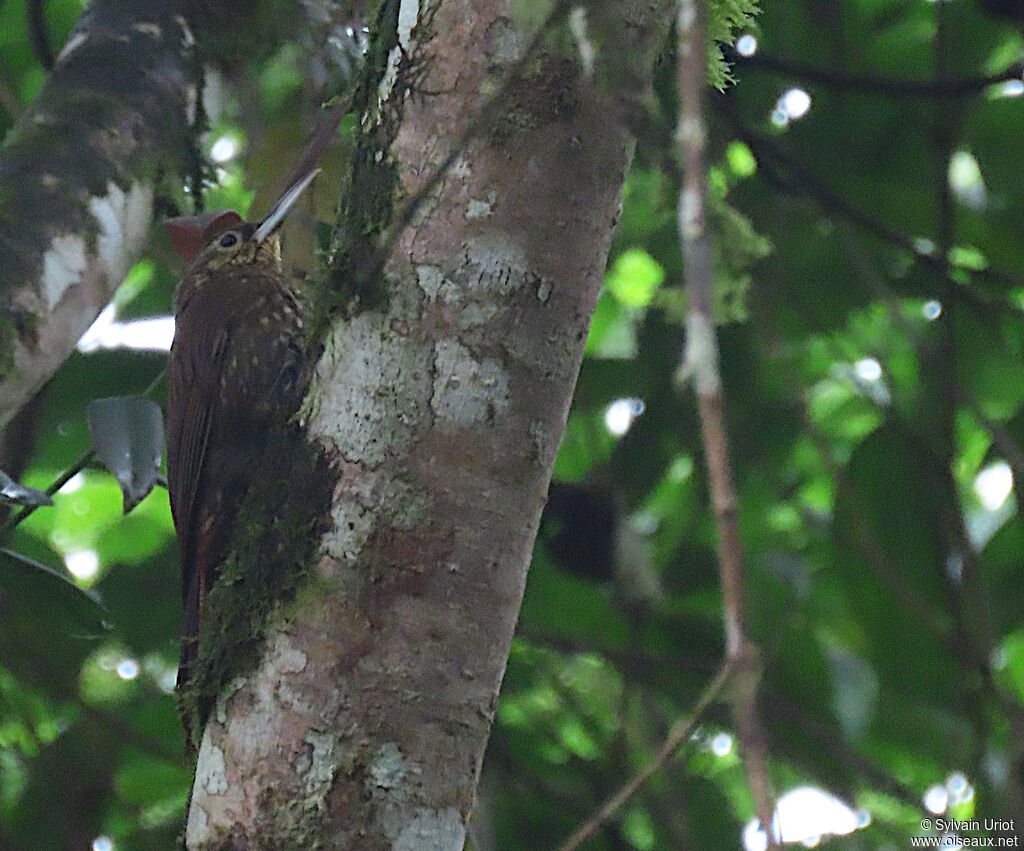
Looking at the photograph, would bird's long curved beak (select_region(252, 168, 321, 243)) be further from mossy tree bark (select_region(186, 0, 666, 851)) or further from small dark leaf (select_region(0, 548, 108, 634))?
mossy tree bark (select_region(186, 0, 666, 851))

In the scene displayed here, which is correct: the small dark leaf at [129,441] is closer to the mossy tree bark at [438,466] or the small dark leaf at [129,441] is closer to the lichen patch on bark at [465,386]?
the mossy tree bark at [438,466]

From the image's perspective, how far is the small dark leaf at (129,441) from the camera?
1.83 meters

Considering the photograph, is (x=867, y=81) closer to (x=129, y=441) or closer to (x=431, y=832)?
(x=129, y=441)

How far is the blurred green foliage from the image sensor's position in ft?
9.14

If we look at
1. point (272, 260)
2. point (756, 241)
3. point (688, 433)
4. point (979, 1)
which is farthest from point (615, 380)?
point (756, 241)

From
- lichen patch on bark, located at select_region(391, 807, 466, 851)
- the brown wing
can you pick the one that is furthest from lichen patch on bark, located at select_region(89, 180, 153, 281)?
lichen patch on bark, located at select_region(391, 807, 466, 851)

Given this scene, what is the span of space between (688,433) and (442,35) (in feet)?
6.30

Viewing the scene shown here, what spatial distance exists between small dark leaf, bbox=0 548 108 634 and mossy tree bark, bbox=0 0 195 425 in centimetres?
22

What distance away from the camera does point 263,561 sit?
137 centimetres

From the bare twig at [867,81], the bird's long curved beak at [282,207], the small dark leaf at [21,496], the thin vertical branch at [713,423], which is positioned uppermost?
the bare twig at [867,81]

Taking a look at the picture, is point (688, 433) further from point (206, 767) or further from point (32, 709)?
point (206, 767)

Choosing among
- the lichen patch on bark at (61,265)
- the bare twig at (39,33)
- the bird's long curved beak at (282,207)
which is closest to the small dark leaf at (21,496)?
the lichen patch on bark at (61,265)

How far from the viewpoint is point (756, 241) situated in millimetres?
1850

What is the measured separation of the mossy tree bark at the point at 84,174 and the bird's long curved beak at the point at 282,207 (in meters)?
0.20
